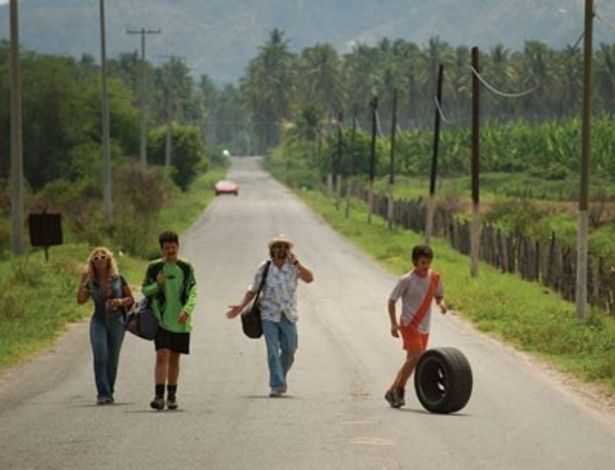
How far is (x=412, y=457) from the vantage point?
12.3 m

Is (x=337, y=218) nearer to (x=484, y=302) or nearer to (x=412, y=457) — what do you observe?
(x=484, y=302)

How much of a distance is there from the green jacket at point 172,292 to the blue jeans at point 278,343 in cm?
149

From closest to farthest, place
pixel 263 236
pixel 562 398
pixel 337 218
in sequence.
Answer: pixel 562 398 < pixel 263 236 < pixel 337 218

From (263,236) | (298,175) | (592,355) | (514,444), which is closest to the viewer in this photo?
(514,444)

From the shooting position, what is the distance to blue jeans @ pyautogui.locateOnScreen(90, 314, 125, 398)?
53.5 ft

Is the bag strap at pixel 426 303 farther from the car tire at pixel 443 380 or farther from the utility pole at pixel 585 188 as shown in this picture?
the utility pole at pixel 585 188

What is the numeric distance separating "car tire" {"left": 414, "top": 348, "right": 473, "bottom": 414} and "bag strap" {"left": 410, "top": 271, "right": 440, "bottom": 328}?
325mm

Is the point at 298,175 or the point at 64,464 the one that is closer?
the point at 64,464

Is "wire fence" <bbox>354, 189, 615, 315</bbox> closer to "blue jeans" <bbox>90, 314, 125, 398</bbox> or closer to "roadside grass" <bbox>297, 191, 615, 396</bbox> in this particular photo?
"roadside grass" <bbox>297, 191, 615, 396</bbox>

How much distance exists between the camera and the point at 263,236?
6500 cm

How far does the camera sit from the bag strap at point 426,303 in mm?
15836

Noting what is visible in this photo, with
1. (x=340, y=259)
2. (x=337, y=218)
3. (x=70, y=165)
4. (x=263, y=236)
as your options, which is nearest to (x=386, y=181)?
(x=337, y=218)

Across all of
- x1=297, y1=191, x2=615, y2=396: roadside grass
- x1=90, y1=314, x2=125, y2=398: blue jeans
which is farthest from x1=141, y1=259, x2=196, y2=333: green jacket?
x1=297, y1=191, x2=615, y2=396: roadside grass

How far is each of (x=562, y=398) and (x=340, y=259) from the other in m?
33.2
